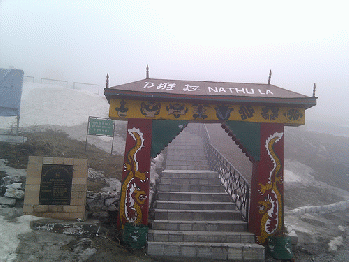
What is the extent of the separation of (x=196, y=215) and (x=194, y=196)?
46.4 inches

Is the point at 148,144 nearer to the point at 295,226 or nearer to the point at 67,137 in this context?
the point at 295,226

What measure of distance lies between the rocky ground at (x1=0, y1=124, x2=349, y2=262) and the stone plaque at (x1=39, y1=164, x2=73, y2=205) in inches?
24.7

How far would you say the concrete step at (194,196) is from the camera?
8977mm

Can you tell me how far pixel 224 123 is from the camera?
723cm

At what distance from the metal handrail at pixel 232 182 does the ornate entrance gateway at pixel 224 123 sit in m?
0.73

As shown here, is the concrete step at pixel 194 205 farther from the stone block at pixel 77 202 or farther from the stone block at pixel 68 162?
the stone block at pixel 68 162

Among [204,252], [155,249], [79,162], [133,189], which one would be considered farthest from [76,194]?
[204,252]

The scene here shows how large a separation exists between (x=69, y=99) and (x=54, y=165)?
18110 millimetres

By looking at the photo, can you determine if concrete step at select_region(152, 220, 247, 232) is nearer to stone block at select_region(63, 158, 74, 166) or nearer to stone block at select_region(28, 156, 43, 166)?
stone block at select_region(63, 158, 74, 166)

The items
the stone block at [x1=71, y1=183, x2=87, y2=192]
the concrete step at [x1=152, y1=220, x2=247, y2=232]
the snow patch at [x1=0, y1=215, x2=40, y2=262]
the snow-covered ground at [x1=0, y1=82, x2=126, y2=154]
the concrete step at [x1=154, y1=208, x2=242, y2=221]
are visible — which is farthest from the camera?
the snow-covered ground at [x1=0, y1=82, x2=126, y2=154]

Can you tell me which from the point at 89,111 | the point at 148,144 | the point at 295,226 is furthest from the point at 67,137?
the point at 295,226

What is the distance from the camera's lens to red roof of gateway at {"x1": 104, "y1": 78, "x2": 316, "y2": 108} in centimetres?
677

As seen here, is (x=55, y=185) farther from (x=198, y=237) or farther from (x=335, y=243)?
(x=335, y=243)

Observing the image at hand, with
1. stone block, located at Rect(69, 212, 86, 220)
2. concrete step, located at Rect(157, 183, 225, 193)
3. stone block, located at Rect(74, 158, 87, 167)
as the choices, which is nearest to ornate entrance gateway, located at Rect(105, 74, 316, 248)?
stone block, located at Rect(69, 212, 86, 220)
